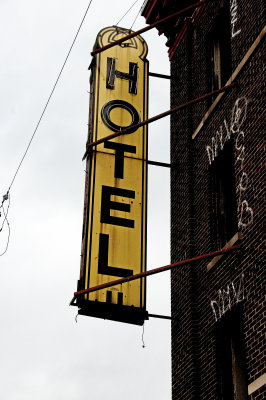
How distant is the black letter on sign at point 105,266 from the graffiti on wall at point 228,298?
163 centimetres

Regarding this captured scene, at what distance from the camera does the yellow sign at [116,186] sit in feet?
47.3

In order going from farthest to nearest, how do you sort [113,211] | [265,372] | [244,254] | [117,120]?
[117,120], [113,211], [244,254], [265,372]

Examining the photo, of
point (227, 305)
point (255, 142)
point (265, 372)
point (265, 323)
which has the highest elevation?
point (255, 142)

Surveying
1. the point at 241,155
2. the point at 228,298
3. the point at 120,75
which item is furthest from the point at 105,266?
the point at 120,75

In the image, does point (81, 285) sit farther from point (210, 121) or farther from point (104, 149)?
point (210, 121)

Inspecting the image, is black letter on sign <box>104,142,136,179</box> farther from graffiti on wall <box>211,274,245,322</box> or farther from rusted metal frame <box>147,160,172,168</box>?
graffiti on wall <box>211,274,245,322</box>

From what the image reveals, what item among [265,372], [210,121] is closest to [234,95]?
[210,121]

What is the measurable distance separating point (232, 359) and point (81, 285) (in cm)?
289

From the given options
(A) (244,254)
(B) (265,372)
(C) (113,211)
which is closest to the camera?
(B) (265,372)

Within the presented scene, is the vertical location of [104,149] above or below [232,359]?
above

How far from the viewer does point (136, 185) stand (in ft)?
51.2

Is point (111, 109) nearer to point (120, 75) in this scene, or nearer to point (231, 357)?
point (120, 75)

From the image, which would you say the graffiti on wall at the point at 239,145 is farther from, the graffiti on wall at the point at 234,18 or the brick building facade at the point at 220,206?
the graffiti on wall at the point at 234,18

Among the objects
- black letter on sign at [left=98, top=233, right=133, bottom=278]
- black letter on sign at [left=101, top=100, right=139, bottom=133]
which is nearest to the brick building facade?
black letter on sign at [left=101, top=100, right=139, bottom=133]
